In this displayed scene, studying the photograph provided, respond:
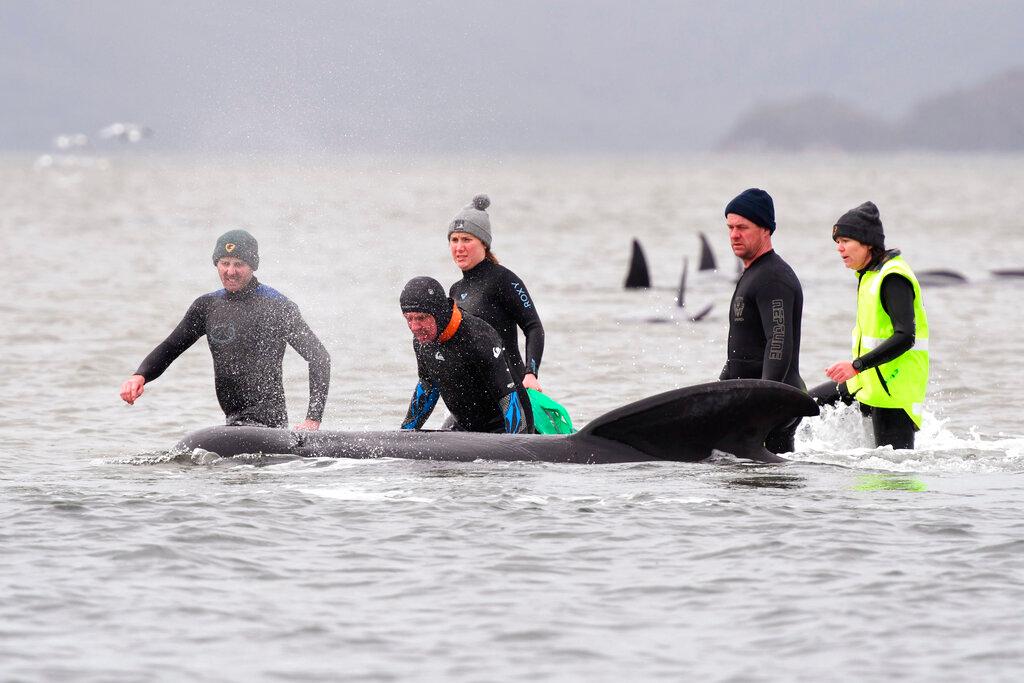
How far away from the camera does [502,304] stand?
11570 millimetres

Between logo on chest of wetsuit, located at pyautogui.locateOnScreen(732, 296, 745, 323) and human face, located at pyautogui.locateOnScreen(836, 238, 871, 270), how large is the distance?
0.75 metres

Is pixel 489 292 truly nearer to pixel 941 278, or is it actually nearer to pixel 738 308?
pixel 738 308

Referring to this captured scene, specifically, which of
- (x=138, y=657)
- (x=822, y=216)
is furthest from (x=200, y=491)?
(x=822, y=216)

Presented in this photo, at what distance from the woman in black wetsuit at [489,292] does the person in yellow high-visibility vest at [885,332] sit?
7.54 ft

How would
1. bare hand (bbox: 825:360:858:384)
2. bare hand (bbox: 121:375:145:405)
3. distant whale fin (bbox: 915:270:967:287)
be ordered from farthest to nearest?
distant whale fin (bbox: 915:270:967:287) → bare hand (bbox: 121:375:145:405) → bare hand (bbox: 825:360:858:384)

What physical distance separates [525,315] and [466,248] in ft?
2.19

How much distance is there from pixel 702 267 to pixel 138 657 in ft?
99.1

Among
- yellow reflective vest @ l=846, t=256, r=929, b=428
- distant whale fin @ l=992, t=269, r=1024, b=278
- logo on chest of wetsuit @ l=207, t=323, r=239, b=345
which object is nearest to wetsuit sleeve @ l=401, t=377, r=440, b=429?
logo on chest of wetsuit @ l=207, t=323, r=239, b=345

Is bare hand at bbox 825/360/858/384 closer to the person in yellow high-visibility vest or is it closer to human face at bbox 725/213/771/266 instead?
the person in yellow high-visibility vest

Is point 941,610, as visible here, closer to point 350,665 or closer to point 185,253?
point 350,665

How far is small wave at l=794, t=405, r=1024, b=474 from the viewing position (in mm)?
11383

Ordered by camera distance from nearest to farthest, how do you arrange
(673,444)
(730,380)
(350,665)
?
(350,665) → (730,380) → (673,444)

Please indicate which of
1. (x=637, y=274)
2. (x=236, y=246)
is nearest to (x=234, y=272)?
(x=236, y=246)

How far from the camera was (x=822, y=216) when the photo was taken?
7925cm
